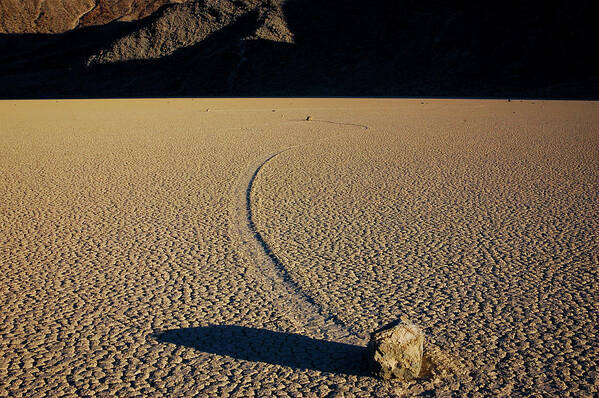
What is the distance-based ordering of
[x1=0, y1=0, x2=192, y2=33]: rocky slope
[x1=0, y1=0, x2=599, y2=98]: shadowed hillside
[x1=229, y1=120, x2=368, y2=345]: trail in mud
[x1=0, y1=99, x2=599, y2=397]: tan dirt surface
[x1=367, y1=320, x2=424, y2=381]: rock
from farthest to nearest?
[x1=0, y1=0, x2=192, y2=33]: rocky slope, [x1=0, y1=0, x2=599, y2=98]: shadowed hillside, [x1=229, y1=120, x2=368, y2=345]: trail in mud, [x1=0, y1=99, x2=599, y2=397]: tan dirt surface, [x1=367, y1=320, x2=424, y2=381]: rock

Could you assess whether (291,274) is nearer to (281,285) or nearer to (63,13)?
(281,285)

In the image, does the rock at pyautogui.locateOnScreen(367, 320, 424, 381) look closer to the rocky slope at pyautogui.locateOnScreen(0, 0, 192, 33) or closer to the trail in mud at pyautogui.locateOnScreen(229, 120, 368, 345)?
the trail in mud at pyautogui.locateOnScreen(229, 120, 368, 345)

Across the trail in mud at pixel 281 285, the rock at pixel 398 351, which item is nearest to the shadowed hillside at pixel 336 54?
the trail in mud at pixel 281 285

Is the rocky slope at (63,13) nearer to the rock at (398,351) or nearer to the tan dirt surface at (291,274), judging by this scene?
the tan dirt surface at (291,274)

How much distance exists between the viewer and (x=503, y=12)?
167 ft

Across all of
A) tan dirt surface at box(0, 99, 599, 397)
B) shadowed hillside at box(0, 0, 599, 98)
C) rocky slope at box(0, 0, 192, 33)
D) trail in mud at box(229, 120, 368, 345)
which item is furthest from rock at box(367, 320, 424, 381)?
rocky slope at box(0, 0, 192, 33)

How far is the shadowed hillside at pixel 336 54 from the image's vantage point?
45.5 meters

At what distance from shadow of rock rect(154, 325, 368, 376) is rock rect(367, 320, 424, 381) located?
16 cm

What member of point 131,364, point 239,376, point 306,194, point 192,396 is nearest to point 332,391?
point 239,376

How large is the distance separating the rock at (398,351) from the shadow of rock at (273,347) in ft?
0.51

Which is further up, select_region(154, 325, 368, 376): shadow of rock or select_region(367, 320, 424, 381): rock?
select_region(367, 320, 424, 381): rock

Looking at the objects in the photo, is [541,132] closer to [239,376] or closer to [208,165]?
[208,165]

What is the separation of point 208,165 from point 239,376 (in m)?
6.84

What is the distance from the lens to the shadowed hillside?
45469 millimetres
